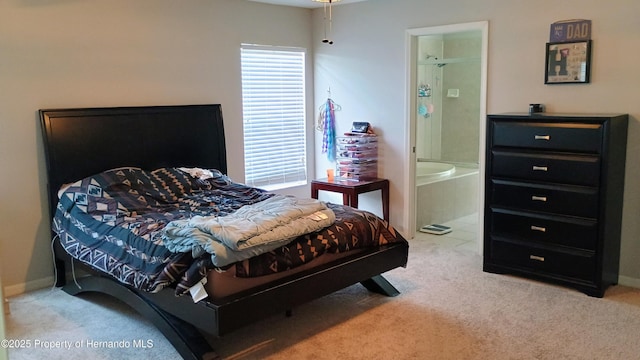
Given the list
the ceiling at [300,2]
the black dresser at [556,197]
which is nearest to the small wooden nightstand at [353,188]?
the black dresser at [556,197]

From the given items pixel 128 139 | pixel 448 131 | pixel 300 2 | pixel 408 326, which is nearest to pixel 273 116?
pixel 300 2

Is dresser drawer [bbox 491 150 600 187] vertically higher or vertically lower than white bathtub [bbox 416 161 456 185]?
higher

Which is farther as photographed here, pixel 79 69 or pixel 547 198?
pixel 79 69

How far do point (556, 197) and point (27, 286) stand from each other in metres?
3.90

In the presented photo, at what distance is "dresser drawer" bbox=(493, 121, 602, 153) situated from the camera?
145 inches

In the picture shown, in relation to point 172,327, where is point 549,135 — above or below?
above

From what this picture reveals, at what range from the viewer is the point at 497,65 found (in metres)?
4.52

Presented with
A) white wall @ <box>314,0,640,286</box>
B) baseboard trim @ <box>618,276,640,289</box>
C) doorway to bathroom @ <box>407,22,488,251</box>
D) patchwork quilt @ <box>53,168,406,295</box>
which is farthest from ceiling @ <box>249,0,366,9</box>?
baseboard trim @ <box>618,276,640,289</box>

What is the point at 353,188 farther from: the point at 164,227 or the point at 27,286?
the point at 27,286

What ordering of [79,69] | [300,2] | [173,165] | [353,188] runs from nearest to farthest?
1. [79,69]
2. [173,165]
3. [353,188]
4. [300,2]

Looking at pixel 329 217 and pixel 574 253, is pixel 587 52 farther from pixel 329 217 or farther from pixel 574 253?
pixel 329 217

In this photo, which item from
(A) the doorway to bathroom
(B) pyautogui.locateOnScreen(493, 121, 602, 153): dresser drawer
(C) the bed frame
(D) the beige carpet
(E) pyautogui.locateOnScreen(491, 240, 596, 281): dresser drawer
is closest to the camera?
(C) the bed frame

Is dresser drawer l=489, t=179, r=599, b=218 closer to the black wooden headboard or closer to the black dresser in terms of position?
the black dresser

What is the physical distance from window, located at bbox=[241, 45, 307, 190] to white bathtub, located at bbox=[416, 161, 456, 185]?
128cm
